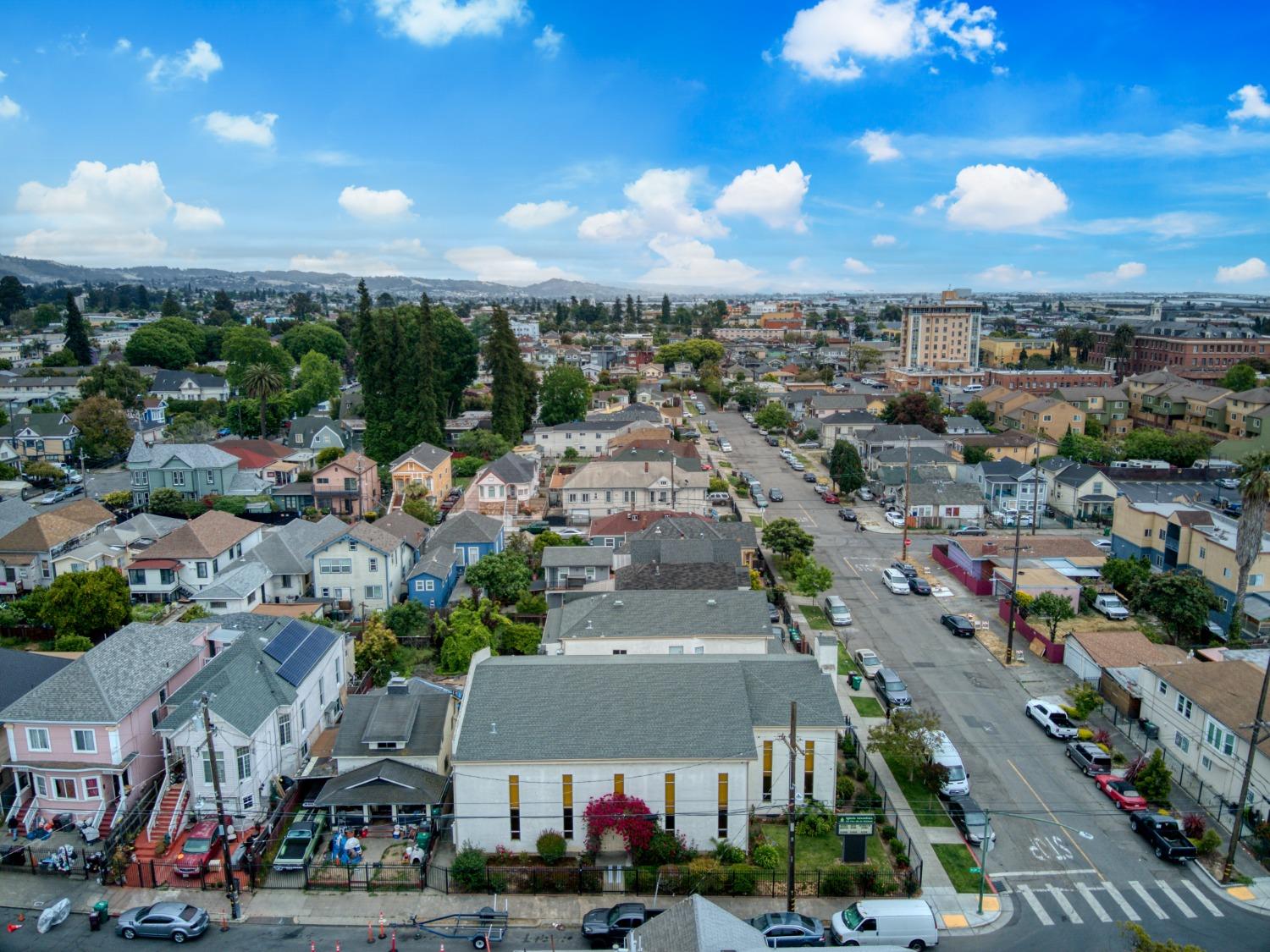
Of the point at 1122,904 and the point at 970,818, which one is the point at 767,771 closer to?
the point at 970,818

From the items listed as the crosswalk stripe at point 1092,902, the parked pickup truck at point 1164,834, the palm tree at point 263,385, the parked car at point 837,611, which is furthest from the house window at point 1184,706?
the palm tree at point 263,385

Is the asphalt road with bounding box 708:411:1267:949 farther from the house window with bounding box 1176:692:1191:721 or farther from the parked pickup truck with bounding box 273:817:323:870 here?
the parked pickup truck with bounding box 273:817:323:870

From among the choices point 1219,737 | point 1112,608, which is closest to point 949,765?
point 1219,737

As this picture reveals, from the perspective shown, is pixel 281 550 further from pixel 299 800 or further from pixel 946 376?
pixel 946 376

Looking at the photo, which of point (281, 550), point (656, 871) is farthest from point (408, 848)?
point (281, 550)

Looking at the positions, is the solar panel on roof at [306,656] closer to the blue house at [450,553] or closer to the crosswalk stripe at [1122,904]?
the blue house at [450,553]

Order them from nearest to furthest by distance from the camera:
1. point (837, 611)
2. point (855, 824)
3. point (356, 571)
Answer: point (855, 824), point (837, 611), point (356, 571)
